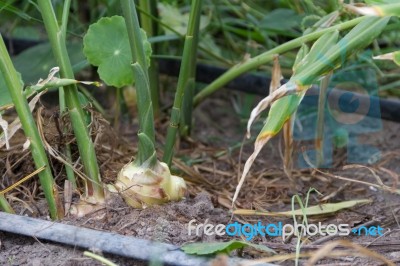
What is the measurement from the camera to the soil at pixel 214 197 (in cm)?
106

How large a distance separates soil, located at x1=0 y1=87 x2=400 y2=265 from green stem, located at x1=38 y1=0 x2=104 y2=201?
0.04 meters

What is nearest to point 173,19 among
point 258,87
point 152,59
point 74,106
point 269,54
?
point 152,59

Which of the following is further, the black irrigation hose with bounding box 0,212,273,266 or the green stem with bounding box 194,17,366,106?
the green stem with bounding box 194,17,366,106

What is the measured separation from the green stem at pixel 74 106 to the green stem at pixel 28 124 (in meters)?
0.06

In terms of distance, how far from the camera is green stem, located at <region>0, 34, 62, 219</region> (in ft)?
3.56

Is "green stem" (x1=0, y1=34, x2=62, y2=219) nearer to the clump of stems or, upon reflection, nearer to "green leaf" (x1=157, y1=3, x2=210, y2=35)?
the clump of stems

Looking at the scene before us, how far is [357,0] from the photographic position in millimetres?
1417

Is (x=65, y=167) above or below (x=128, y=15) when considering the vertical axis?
below

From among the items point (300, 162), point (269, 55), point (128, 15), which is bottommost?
point (300, 162)

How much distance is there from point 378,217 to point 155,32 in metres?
0.78

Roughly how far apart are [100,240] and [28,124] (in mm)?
223

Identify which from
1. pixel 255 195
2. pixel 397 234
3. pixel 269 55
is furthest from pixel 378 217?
pixel 269 55

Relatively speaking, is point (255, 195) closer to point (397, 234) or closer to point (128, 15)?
point (397, 234)

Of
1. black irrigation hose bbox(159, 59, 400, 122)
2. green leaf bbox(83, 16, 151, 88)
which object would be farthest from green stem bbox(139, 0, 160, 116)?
green leaf bbox(83, 16, 151, 88)
